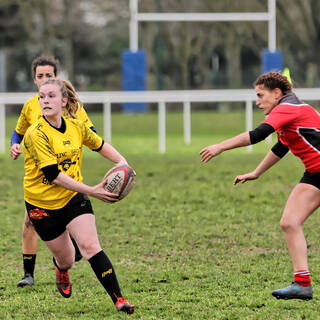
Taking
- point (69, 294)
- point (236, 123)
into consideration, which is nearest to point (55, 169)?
point (69, 294)

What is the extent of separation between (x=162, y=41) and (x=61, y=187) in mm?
41687

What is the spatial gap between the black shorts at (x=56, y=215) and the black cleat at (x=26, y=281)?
1025 mm

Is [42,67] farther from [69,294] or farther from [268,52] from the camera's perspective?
[268,52]

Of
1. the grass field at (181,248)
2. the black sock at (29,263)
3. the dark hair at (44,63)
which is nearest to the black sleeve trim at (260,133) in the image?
the grass field at (181,248)

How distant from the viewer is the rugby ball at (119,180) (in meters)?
5.42

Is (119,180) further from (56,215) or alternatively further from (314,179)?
(314,179)

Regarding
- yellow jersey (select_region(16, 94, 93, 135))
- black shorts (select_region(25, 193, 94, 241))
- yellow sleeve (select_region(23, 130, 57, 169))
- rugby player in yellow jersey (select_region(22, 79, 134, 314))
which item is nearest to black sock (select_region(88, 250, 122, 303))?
rugby player in yellow jersey (select_region(22, 79, 134, 314))

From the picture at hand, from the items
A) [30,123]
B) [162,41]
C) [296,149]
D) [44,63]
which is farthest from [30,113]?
[162,41]

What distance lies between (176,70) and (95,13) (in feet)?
20.4

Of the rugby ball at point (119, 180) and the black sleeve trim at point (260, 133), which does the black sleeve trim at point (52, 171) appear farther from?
the black sleeve trim at point (260, 133)

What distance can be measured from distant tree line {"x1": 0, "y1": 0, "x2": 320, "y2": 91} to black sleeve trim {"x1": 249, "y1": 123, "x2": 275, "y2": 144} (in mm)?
28266

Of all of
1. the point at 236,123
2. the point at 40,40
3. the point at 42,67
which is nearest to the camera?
the point at 42,67

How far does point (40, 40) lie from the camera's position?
4881cm

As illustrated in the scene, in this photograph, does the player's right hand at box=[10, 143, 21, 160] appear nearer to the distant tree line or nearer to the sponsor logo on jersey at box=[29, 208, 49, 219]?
the sponsor logo on jersey at box=[29, 208, 49, 219]
